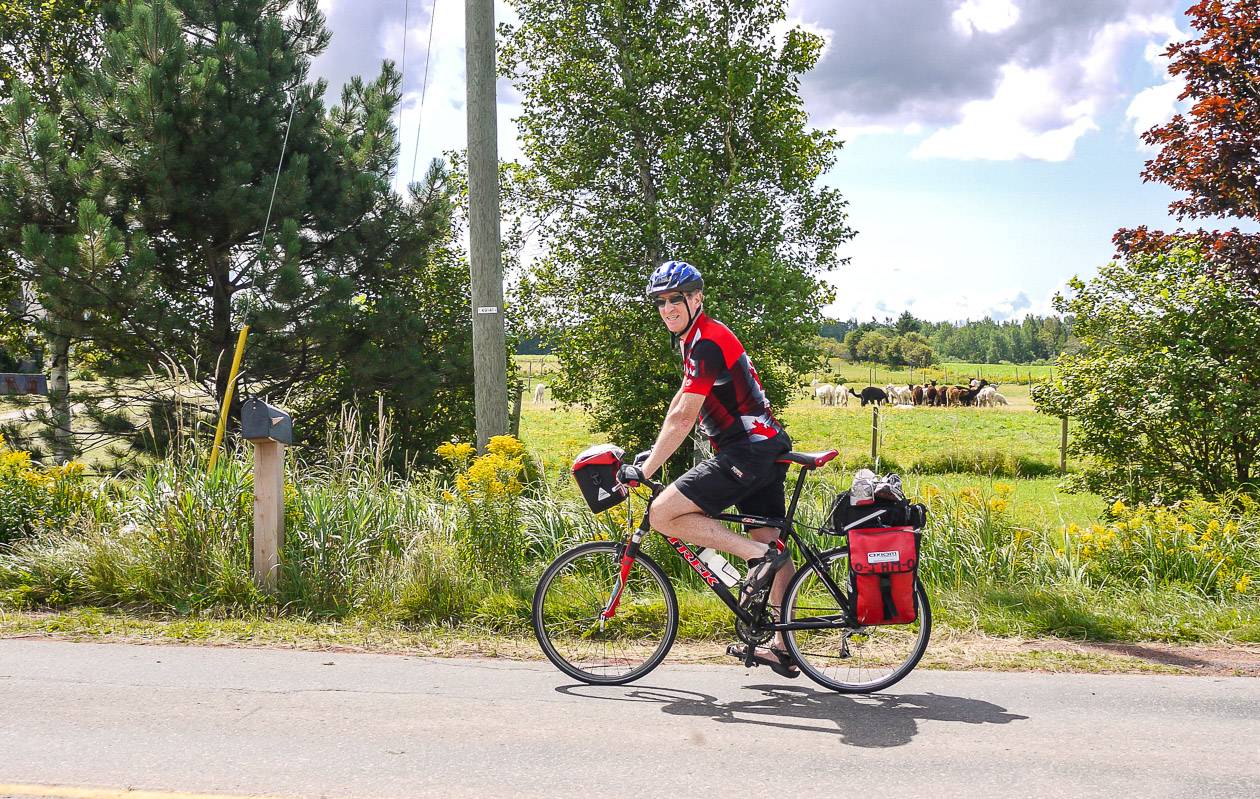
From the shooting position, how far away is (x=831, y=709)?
480cm

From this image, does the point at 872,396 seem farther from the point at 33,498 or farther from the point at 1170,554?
the point at 33,498

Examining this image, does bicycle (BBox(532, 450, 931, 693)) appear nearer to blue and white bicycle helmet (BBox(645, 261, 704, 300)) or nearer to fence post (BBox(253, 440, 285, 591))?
blue and white bicycle helmet (BBox(645, 261, 704, 300))

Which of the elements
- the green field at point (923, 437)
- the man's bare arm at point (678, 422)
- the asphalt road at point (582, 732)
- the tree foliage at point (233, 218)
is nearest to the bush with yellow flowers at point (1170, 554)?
the asphalt road at point (582, 732)

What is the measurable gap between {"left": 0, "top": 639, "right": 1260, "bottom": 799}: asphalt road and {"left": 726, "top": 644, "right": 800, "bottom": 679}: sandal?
→ 107 millimetres

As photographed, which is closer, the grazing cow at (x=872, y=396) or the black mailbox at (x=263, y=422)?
the black mailbox at (x=263, y=422)

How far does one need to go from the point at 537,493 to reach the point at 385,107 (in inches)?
372

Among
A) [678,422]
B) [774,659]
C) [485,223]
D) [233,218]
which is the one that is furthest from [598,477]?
[233,218]

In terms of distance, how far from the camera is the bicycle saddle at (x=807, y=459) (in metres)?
4.89

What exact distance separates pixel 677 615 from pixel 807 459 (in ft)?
3.75

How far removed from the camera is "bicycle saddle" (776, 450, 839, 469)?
193 inches

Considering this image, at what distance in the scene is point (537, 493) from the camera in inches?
306

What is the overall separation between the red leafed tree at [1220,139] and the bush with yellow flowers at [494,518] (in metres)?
7.89

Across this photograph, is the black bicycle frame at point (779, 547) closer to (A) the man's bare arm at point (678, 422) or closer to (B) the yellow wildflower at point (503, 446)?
(A) the man's bare arm at point (678, 422)

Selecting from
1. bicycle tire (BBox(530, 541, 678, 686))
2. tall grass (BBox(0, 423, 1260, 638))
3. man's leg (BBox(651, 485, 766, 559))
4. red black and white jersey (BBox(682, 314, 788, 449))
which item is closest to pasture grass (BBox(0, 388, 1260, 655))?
tall grass (BBox(0, 423, 1260, 638))
